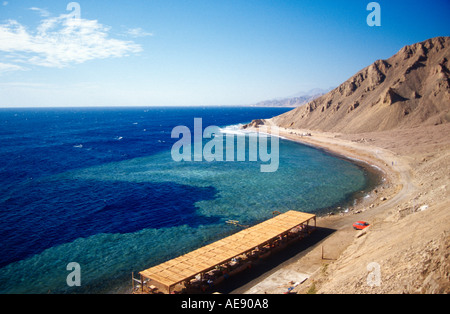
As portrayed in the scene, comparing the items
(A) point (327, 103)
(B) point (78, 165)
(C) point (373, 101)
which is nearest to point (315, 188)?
(B) point (78, 165)

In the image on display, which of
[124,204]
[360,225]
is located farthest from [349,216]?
[124,204]

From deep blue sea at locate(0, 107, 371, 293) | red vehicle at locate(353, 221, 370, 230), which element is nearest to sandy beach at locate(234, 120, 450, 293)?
red vehicle at locate(353, 221, 370, 230)

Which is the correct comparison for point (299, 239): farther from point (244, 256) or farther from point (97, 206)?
point (97, 206)

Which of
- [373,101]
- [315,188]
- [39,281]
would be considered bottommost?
[39,281]

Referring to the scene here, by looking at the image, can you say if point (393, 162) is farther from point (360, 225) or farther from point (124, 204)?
point (124, 204)

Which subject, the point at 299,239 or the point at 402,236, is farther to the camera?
the point at 299,239
